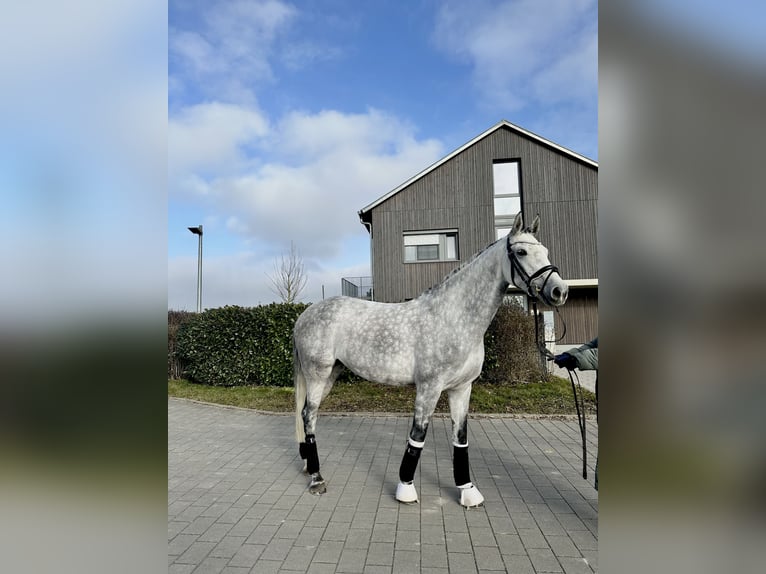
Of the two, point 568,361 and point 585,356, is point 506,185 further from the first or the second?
point 585,356

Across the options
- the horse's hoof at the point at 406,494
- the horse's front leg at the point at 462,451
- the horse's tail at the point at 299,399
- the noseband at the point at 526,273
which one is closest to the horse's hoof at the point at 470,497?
the horse's front leg at the point at 462,451

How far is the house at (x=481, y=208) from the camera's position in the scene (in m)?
15.2

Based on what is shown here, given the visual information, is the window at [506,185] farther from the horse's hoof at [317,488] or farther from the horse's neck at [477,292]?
the horse's hoof at [317,488]

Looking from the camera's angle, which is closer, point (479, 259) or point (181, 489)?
point (479, 259)

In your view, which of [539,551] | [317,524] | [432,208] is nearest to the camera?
[539,551]

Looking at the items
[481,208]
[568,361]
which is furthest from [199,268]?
[568,361]

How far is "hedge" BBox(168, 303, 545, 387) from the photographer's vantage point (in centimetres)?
852

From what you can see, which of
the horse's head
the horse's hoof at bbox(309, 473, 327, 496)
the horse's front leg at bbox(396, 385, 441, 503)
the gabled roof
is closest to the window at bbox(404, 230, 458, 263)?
the gabled roof

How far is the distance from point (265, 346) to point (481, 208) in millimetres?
9844
